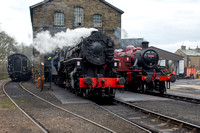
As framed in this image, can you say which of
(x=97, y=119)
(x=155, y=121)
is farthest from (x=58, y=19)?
(x=155, y=121)

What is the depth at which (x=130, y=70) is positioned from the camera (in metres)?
13.1

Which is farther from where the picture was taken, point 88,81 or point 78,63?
point 78,63

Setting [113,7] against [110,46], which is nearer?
[110,46]

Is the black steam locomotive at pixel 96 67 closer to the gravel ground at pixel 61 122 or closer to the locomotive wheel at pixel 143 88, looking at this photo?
the gravel ground at pixel 61 122

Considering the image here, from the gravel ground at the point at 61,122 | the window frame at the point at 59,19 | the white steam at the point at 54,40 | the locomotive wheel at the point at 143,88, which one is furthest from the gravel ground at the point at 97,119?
the window frame at the point at 59,19

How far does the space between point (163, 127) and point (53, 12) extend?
2254 centimetres

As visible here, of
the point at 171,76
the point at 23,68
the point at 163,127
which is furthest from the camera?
the point at 23,68

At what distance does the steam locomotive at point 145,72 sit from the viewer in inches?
470

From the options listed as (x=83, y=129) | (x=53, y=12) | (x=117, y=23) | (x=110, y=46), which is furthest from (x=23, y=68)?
(x=83, y=129)

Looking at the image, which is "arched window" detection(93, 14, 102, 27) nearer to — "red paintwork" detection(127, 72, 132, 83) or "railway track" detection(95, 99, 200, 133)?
"red paintwork" detection(127, 72, 132, 83)

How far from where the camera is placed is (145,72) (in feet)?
39.7

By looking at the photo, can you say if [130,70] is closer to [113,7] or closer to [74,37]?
[74,37]

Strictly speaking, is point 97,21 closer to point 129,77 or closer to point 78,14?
point 78,14

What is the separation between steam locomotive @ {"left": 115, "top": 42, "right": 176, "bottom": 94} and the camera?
11937 mm
